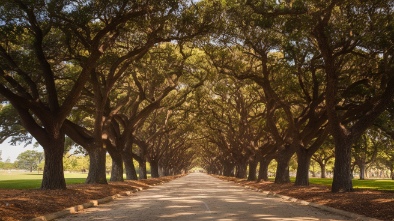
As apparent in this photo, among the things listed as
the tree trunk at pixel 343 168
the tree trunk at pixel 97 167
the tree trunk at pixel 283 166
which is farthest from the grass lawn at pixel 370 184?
the tree trunk at pixel 97 167

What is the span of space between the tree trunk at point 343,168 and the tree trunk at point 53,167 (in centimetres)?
1193

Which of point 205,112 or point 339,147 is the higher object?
point 205,112

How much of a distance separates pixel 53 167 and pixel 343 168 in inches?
493

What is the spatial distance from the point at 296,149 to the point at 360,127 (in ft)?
27.5

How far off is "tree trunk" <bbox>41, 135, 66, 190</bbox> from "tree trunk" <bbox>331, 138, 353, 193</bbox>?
11928mm

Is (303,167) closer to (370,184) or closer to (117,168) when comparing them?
(117,168)

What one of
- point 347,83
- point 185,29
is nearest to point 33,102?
point 185,29

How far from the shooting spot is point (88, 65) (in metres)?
16.6

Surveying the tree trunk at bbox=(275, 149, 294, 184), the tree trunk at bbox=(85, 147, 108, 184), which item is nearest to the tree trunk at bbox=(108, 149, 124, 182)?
the tree trunk at bbox=(85, 147, 108, 184)

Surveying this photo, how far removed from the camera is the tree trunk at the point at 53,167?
55.4 ft

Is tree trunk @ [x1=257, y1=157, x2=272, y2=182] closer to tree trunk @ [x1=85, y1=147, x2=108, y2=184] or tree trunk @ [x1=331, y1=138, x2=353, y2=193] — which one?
tree trunk @ [x1=85, y1=147, x2=108, y2=184]

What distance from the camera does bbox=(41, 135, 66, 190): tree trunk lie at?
16891 mm

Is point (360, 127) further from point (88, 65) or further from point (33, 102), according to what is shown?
point (33, 102)

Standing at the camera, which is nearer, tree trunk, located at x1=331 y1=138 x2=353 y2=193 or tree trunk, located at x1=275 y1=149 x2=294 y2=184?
tree trunk, located at x1=331 y1=138 x2=353 y2=193
